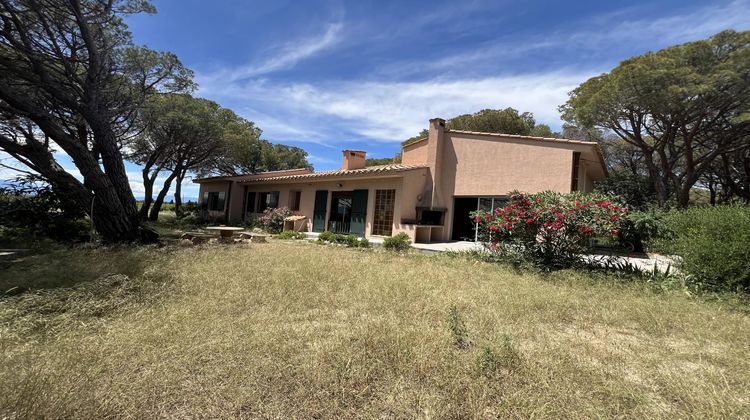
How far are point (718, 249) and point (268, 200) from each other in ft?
62.6

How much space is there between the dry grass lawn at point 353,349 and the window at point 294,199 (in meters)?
13.1

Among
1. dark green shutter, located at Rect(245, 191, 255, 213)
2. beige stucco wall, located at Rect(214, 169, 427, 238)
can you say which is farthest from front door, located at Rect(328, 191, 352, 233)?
dark green shutter, located at Rect(245, 191, 255, 213)

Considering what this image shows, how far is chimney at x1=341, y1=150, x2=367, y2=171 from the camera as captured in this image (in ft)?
62.6

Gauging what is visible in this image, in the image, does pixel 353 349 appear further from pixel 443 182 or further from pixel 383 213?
pixel 443 182

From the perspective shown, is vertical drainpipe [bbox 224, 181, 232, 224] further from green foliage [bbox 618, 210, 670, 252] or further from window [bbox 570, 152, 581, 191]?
green foliage [bbox 618, 210, 670, 252]

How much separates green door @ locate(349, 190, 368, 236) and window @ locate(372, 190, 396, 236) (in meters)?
0.58

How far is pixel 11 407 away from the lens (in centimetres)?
205

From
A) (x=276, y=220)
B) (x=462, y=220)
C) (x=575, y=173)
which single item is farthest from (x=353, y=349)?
(x=276, y=220)

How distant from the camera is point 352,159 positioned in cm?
1920

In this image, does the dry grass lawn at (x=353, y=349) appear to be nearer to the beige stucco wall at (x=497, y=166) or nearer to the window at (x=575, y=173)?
the window at (x=575, y=173)

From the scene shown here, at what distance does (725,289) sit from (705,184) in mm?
26591

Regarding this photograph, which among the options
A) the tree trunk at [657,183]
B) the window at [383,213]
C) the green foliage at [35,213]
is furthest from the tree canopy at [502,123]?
the green foliage at [35,213]

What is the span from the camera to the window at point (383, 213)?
14.2 metres

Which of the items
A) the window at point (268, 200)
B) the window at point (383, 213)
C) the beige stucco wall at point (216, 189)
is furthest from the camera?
the beige stucco wall at point (216, 189)
